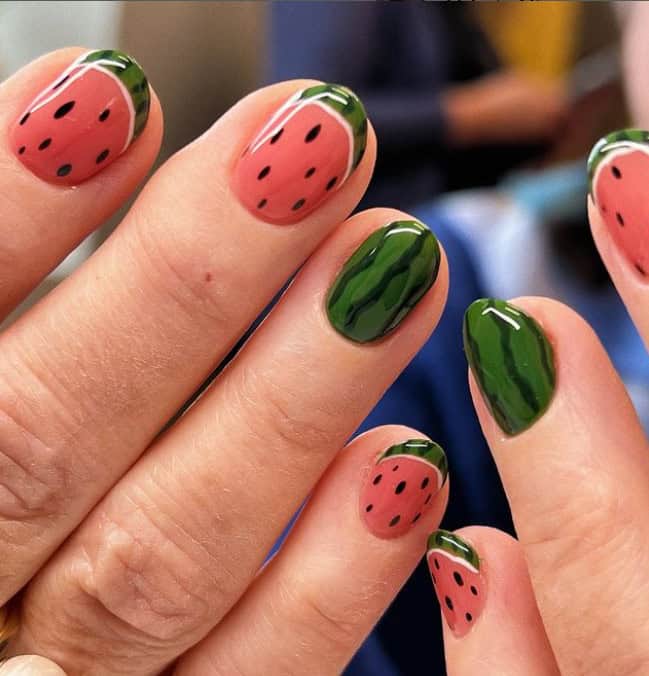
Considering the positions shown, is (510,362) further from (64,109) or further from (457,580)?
(64,109)

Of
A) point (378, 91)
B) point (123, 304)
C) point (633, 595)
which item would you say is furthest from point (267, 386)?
point (378, 91)

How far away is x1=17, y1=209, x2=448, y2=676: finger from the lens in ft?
1.33

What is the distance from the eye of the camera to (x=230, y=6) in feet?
3.08

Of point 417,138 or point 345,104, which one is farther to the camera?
point 417,138

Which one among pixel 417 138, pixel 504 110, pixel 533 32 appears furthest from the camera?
pixel 533 32

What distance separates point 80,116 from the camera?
1.29 ft

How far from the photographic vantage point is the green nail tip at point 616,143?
0.35 metres

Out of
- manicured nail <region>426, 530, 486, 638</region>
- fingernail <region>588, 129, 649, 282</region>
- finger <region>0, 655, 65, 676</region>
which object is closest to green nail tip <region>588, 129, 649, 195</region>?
fingernail <region>588, 129, 649, 282</region>

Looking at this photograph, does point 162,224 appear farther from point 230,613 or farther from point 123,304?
point 230,613

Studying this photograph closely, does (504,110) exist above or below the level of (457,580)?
below

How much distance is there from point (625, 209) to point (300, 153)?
6.4 inches

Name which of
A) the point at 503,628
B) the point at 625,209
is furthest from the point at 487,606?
the point at 625,209

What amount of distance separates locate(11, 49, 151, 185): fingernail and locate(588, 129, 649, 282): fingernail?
0.79 ft

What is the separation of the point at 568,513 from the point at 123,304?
0.84 feet
